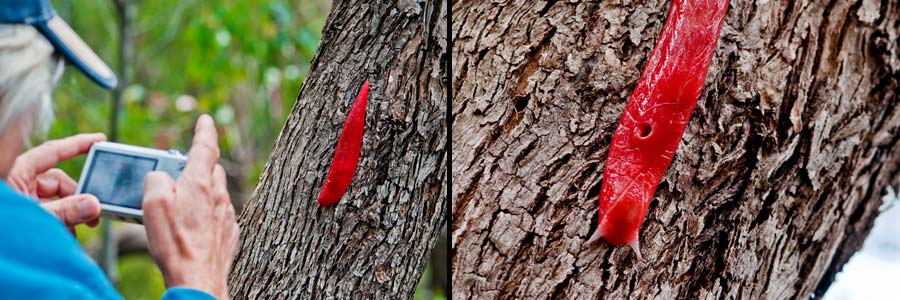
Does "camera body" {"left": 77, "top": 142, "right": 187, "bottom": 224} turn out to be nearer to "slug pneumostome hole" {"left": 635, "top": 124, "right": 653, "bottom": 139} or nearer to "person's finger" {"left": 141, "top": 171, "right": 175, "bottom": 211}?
"person's finger" {"left": 141, "top": 171, "right": 175, "bottom": 211}

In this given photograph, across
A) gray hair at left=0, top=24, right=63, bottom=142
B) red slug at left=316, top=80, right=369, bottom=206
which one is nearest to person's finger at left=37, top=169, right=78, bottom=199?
gray hair at left=0, top=24, right=63, bottom=142

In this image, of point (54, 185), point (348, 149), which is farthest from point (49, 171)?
point (348, 149)

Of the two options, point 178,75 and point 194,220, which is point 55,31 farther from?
point 178,75

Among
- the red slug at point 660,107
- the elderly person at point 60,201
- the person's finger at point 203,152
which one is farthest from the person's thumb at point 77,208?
the red slug at point 660,107

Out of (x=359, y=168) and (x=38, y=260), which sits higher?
(x=359, y=168)

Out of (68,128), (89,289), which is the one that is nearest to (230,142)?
(68,128)

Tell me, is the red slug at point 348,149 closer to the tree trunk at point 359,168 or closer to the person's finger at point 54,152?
the tree trunk at point 359,168

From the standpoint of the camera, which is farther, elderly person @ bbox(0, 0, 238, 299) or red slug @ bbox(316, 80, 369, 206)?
red slug @ bbox(316, 80, 369, 206)
